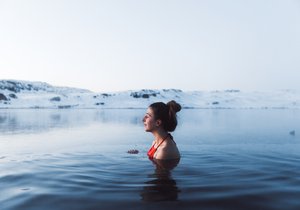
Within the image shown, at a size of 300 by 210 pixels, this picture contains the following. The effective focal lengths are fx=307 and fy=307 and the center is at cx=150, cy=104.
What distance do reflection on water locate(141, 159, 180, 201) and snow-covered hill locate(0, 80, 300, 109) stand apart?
107 meters

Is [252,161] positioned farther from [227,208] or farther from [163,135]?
[227,208]

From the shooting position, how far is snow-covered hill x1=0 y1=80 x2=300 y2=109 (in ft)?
392

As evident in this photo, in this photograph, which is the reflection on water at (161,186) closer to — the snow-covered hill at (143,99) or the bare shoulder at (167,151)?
the bare shoulder at (167,151)

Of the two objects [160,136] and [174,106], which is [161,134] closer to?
[160,136]

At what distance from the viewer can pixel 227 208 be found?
419 cm

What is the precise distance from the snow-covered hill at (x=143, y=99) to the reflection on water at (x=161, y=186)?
107m

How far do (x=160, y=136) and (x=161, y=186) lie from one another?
7.46 ft

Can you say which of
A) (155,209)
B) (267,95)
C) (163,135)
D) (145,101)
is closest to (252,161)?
(163,135)

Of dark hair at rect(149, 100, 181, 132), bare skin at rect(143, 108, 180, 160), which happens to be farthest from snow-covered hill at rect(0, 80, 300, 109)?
dark hair at rect(149, 100, 181, 132)

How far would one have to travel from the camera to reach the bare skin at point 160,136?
7.47 meters

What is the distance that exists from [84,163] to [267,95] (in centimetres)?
18077

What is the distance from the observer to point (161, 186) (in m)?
5.43

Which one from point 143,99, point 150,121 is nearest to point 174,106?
point 150,121

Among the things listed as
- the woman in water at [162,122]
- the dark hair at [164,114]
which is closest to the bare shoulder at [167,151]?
the woman in water at [162,122]
